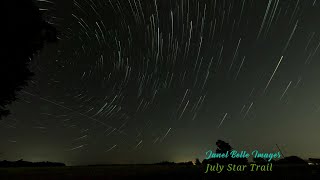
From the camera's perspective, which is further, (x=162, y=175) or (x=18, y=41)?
(x=162, y=175)

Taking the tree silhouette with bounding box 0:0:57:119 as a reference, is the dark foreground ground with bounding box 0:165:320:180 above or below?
below

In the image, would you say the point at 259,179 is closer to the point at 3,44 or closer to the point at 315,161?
the point at 315,161

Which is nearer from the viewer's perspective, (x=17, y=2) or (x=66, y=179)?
(x=17, y=2)

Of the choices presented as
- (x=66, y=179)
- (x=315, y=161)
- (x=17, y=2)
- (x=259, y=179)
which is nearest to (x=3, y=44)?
(x=17, y=2)

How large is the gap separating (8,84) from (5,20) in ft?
12.9

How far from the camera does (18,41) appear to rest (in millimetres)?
16875

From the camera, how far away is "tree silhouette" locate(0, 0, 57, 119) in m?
16.0

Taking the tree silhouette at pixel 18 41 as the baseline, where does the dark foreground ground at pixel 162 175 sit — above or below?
below

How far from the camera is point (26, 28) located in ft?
55.8

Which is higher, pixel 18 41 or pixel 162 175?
pixel 18 41

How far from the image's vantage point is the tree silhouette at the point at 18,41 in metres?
16.0

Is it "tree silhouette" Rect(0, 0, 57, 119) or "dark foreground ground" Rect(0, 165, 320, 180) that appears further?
"dark foreground ground" Rect(0, 165, 320, 180)

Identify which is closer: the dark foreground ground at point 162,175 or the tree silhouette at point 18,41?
the tree silhouette at point 18,41

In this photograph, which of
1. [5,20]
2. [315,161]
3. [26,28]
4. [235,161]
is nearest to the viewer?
[5,20]
